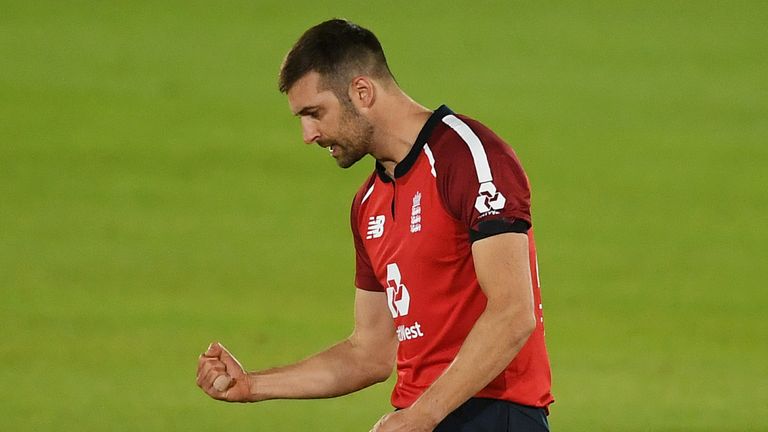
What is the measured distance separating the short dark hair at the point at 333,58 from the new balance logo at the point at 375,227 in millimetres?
501

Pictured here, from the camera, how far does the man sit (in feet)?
14.4

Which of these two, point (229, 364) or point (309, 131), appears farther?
point (229, 364)

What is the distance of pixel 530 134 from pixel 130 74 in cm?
463

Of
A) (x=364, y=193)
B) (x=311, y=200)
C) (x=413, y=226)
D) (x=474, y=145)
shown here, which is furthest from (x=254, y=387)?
(x=311, y=200)

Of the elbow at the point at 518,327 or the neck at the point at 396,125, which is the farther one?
the neck at the point at 396,125

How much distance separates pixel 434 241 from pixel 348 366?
0.90m

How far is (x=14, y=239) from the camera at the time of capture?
13.6 metres

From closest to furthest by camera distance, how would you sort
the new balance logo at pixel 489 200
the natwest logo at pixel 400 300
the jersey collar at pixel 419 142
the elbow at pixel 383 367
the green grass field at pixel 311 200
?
the new balance logo at pixel 489 200, the jersey collar at pixel 419 142, the natwest logo at pixel 400 300, the elbow at pixel 383 367, the green grass field at pixel 311 200

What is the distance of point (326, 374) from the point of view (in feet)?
17.8

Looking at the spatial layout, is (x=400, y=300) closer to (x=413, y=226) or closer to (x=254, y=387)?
(x=413, y=226)

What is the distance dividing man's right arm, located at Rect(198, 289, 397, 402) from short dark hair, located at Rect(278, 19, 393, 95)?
0.95 m

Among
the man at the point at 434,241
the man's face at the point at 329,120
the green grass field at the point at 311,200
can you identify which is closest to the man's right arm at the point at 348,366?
the man at the point at 434,241

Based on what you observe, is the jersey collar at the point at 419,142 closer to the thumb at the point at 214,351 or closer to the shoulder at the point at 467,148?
the shoulder at the point at 467,148

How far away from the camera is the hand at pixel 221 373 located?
5.16 meters
